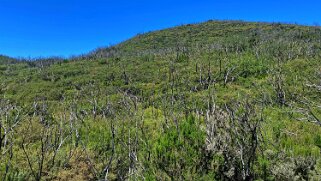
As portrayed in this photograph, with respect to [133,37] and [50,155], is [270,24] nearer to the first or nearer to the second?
[133,37]

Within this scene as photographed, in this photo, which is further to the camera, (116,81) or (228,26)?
(228,26)

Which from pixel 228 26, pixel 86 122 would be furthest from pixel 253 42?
pixel 86 122

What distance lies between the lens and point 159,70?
97.7 ft

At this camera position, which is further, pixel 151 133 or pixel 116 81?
pixel 116 81

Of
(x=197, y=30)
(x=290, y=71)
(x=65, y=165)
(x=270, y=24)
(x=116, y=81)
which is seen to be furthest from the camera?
(x=197, y=30)

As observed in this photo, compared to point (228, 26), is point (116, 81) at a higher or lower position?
lower

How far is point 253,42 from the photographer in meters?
39.4

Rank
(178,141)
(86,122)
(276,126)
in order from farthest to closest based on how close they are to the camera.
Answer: (86,122) < (276,126) < (178,141)

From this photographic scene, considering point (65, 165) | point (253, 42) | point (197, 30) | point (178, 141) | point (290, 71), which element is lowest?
point (65, 165)

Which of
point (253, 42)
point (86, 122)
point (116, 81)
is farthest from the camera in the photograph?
point (253, 42)

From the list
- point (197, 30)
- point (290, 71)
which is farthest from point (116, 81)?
point (197, 30)

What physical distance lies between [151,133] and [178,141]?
2.04 metres

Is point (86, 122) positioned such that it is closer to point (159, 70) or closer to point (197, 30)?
point (159, 70)

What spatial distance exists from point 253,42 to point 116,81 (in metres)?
17.2
